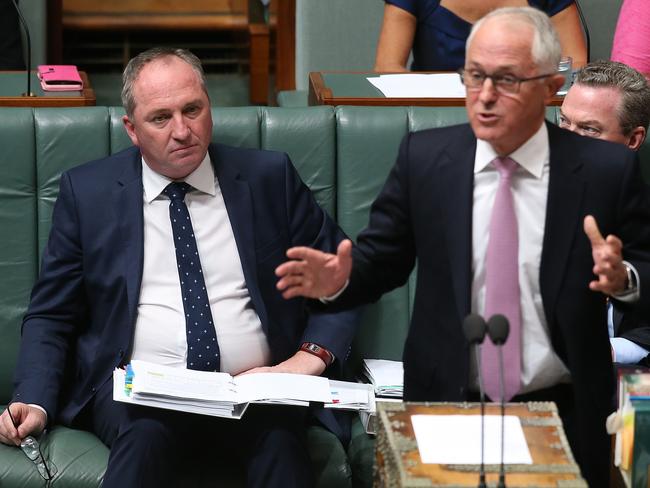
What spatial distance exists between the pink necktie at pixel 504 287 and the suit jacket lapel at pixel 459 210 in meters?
0.04

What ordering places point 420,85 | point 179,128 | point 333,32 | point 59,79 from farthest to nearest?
1. point 333,32
2. point 420,85
3. point 59,79
4. point 179,128

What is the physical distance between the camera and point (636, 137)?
283 cm

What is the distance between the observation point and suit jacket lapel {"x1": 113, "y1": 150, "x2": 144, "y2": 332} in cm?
273

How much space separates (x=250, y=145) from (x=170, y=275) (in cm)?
42

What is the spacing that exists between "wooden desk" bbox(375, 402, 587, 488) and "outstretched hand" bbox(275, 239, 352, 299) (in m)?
0.24

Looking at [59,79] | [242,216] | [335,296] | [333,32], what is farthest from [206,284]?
[333,32]

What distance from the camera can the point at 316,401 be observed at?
269cm

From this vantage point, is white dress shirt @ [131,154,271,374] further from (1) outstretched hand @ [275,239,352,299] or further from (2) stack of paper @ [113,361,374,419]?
(1) outstretched hand @ [275,239,352,299]

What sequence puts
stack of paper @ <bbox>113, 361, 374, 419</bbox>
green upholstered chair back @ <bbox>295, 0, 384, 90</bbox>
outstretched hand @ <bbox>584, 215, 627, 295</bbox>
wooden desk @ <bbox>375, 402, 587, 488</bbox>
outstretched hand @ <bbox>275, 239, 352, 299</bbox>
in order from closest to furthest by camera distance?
wooden desk @ <bbox>375, 402, 587, 488</bbox> < outstretched hand @ <bbox>584, 215, 627, 295</bbox> < outstretched hand @ <bbox>275, 239, 352, 299</bbox> < stack of paper @ <bbox>113, 361, 374, 419</bbox> < green upholstered chair back @ <bbox>295, 0, 384, 90</bbox>

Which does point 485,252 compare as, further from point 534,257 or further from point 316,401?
point 316,401

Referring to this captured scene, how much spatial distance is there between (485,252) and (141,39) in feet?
14.6

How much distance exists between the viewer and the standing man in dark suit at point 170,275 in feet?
8.89

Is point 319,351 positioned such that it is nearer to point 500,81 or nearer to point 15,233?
point 15,233

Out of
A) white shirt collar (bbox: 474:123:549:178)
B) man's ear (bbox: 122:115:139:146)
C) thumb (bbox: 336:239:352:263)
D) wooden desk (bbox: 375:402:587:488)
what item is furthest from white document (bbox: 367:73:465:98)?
wooden desk (bbox: 375:402:587:488)
